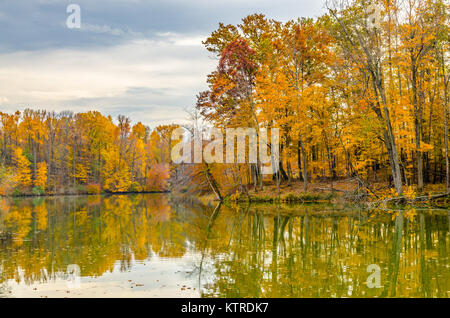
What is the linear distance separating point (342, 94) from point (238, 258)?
21.6 m

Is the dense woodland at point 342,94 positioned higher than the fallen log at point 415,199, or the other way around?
the dense woodland at point 342,94

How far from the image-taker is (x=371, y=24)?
22.2m

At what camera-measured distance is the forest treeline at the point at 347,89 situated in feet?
71.7

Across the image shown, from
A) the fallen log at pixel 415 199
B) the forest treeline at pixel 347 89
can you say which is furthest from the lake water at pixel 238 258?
the forest treeline at pixel 347 89

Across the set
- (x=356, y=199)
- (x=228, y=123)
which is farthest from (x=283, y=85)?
(x=356, y=199)

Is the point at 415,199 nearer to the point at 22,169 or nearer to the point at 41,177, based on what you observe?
the point at 41,177

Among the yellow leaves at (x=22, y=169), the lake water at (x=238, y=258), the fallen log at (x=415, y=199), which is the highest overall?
the yellow leaves at (x=22, y=169)

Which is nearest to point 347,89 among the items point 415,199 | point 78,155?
point 415,199

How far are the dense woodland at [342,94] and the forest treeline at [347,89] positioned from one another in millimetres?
75

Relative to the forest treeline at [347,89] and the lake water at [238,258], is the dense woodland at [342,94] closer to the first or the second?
the forest treeline at [347,89]

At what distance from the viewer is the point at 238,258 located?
11.2m

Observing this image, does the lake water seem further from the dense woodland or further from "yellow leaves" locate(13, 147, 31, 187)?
"yellow leaves" locate(13, 147, 31, 187)

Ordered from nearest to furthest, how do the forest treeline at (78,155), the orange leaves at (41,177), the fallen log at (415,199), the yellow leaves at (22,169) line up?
the fallen log at (415,199) < the yellow leaves at (22,169) < the orange leaves at (41,177) < the forest treeline at (78,155)
